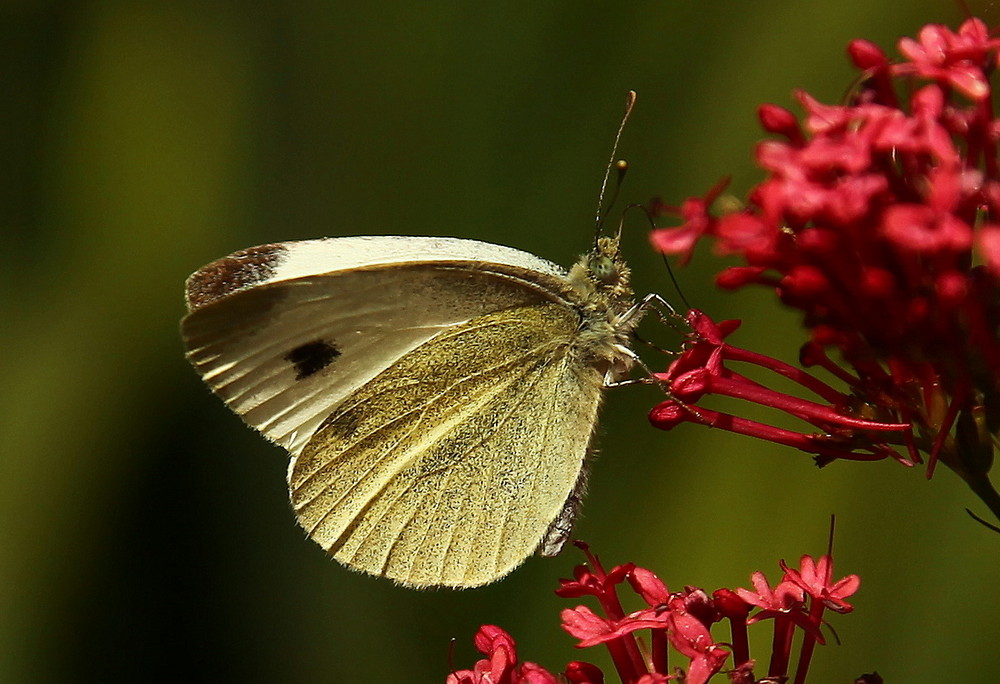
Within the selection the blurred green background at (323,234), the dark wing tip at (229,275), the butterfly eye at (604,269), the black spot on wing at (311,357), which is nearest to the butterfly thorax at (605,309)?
the butterfly eye at (604,269)

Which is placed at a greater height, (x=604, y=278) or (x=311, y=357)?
(x=604, y=278)

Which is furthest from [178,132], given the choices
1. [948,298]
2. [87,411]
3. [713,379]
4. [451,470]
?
[948,298]

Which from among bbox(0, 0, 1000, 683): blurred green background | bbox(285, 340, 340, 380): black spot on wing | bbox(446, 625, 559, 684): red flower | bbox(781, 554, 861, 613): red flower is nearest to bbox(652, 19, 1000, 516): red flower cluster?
bbox(781, 554, 861, 613): red flower

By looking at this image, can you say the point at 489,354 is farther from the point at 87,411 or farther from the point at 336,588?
the point at 87,411

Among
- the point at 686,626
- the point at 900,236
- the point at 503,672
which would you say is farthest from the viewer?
the point at 503,672

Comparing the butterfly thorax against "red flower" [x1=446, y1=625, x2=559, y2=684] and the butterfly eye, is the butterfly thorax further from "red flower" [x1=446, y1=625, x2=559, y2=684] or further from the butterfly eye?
"red flower" [x1=446, y1=625, x2=559, y2=684]

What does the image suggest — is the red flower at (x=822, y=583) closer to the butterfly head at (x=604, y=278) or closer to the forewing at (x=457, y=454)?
the forewing at (x=457, y=454)

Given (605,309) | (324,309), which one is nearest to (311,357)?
(324,309)

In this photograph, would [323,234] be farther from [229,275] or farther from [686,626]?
[686,626]
